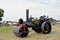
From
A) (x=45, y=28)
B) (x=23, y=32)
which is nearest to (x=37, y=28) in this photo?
(x=45, y=28)

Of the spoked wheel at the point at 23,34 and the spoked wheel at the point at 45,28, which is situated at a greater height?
the spoked wheel at the point at 45,28

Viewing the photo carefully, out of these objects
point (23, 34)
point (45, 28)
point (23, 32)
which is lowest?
point (23, 34)

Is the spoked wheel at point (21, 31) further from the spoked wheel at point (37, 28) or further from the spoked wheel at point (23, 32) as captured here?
the spoked wheel at point (37, 28)

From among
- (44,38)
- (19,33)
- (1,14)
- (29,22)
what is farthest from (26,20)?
(1,14)

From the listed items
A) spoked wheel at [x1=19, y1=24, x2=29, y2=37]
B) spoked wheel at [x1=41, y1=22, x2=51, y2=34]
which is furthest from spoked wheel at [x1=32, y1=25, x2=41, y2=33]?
spoked wheel at [x1=19, y1=24, x2=29, y2=37]

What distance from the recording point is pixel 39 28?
1814 cm

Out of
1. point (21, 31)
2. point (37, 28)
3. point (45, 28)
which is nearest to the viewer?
point (21, 31)

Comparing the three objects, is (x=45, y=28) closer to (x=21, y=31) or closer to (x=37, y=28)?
(x=37, y=28)

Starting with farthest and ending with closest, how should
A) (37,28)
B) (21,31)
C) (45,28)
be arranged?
(45,28)
(37,28)
(21,31)

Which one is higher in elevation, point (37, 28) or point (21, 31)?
point (37, 28)

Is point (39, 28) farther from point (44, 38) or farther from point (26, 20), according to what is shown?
point (44, 38)

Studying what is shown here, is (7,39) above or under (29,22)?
under

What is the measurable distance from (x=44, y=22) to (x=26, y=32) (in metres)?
2.07

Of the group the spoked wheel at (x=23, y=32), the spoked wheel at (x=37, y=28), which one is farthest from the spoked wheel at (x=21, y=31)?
the spoked wheel at (x=37, y=28)
